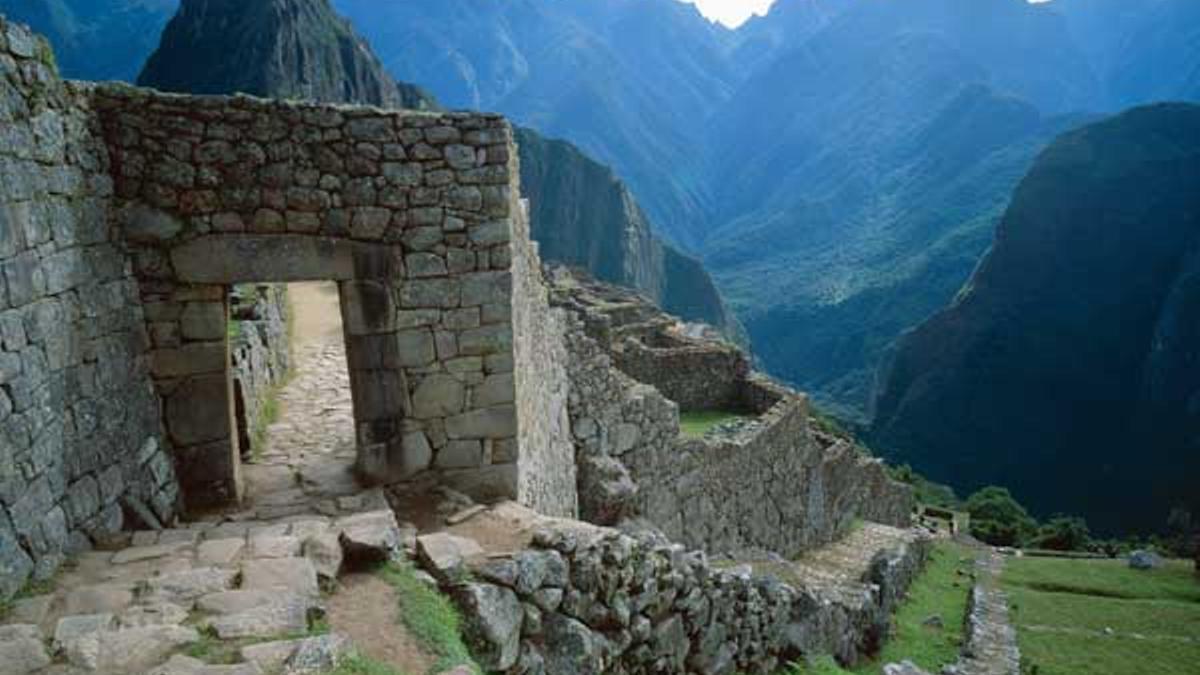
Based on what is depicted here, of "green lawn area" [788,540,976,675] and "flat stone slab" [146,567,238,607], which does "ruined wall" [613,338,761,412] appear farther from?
"flat stone slab" [146,567,238,607]

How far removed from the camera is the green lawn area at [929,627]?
13.3 m

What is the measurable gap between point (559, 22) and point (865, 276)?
349 ft

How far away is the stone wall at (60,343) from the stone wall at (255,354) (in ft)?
5.93

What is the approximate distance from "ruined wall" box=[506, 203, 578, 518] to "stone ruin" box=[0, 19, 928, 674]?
0.25 feet

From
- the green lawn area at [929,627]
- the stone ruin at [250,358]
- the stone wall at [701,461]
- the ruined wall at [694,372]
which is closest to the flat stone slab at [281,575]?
the stone ruin at [250,358]

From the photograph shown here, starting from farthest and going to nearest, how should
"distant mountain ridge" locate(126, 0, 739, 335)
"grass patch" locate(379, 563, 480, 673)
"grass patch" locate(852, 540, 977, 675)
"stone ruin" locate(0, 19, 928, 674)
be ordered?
"distant mountain ridge" locate(126, 0, 739, 335), "grass patch" locate(852, 540, 977, 675), "stone ruin" locate(0, 19, 928, 674), "grass patch" locate(379, 563, 480, 673)

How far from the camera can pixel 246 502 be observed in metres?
7.30

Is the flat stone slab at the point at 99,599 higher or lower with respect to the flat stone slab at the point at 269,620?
higher

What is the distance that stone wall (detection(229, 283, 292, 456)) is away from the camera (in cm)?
873

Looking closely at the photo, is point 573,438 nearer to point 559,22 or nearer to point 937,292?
point 937,292

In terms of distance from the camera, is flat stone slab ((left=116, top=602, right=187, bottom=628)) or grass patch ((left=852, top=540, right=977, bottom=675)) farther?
grass patch ((left=852, top=540, right=977, bottom=675))

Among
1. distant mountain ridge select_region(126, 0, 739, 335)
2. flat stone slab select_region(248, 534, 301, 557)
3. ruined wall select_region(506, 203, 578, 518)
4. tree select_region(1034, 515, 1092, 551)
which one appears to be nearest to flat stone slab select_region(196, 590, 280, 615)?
flat stone slab select_region(248, 534, 301, 557)

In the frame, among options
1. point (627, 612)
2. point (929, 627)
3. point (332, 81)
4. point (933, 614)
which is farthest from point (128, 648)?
point (332, 81)

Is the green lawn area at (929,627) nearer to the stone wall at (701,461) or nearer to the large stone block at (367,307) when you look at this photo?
the stone wall at (701,461)
